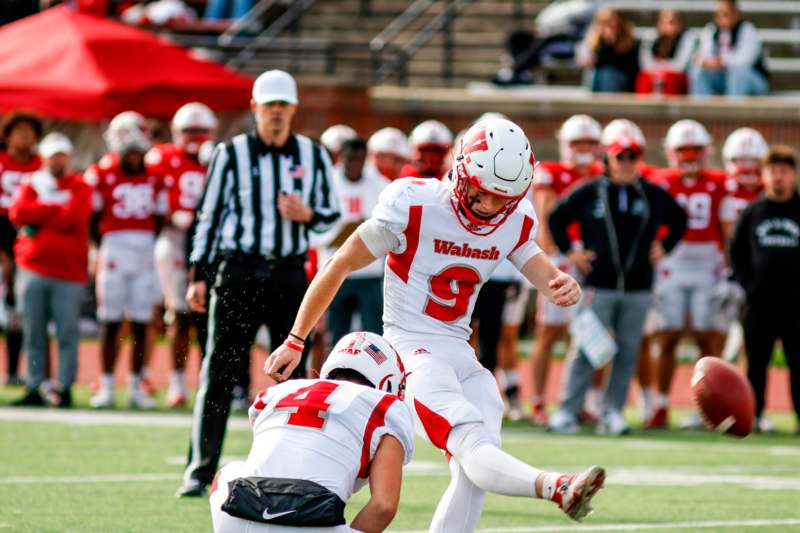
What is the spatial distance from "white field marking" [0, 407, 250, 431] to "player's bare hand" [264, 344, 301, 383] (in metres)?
5.66

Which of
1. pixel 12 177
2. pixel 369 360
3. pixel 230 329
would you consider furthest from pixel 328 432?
pixel 12 177

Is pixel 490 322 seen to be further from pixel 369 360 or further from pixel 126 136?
pixel 369 360

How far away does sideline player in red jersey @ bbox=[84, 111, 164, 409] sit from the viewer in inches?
502

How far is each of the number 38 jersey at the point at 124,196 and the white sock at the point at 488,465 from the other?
7.23m

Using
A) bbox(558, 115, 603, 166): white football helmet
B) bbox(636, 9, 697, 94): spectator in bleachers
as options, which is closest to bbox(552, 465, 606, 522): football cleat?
bbox(558, 115, 603, 166): white football helmet

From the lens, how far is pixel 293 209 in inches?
326

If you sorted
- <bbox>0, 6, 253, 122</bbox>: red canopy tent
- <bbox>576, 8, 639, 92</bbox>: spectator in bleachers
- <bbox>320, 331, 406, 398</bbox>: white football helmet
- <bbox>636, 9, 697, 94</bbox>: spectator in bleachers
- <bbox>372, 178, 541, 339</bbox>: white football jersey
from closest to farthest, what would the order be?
<bbox>320, 331, 406, 398</bbox>: white football helmet → <bbox>372, 178, 541, 339</bbox>: white football jersey → <bbox>0, 6, 253, 122</bbox>: red canopy tent → <bbox>576, 8, 639, 92</bbox>: spectator in bleachers → <bbox>636, 9, 697, 94</bbox>: spectator in bleachers

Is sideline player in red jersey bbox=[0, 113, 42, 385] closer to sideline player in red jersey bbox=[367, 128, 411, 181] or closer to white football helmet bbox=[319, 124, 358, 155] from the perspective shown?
white football helmet bbox=[319, 124, 358, 155]

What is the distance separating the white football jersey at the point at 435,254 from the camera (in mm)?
6148

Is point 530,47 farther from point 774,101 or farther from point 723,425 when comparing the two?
point 723,425

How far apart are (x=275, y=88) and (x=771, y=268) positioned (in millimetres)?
5135

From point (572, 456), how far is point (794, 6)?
470 inches

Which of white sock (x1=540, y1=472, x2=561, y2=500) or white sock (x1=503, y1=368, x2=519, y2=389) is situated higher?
white sock (x1=540, y1=472, x2=561, y2=500)

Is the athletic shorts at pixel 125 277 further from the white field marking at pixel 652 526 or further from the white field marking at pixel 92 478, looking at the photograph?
the white field marking at pixel 652 526
